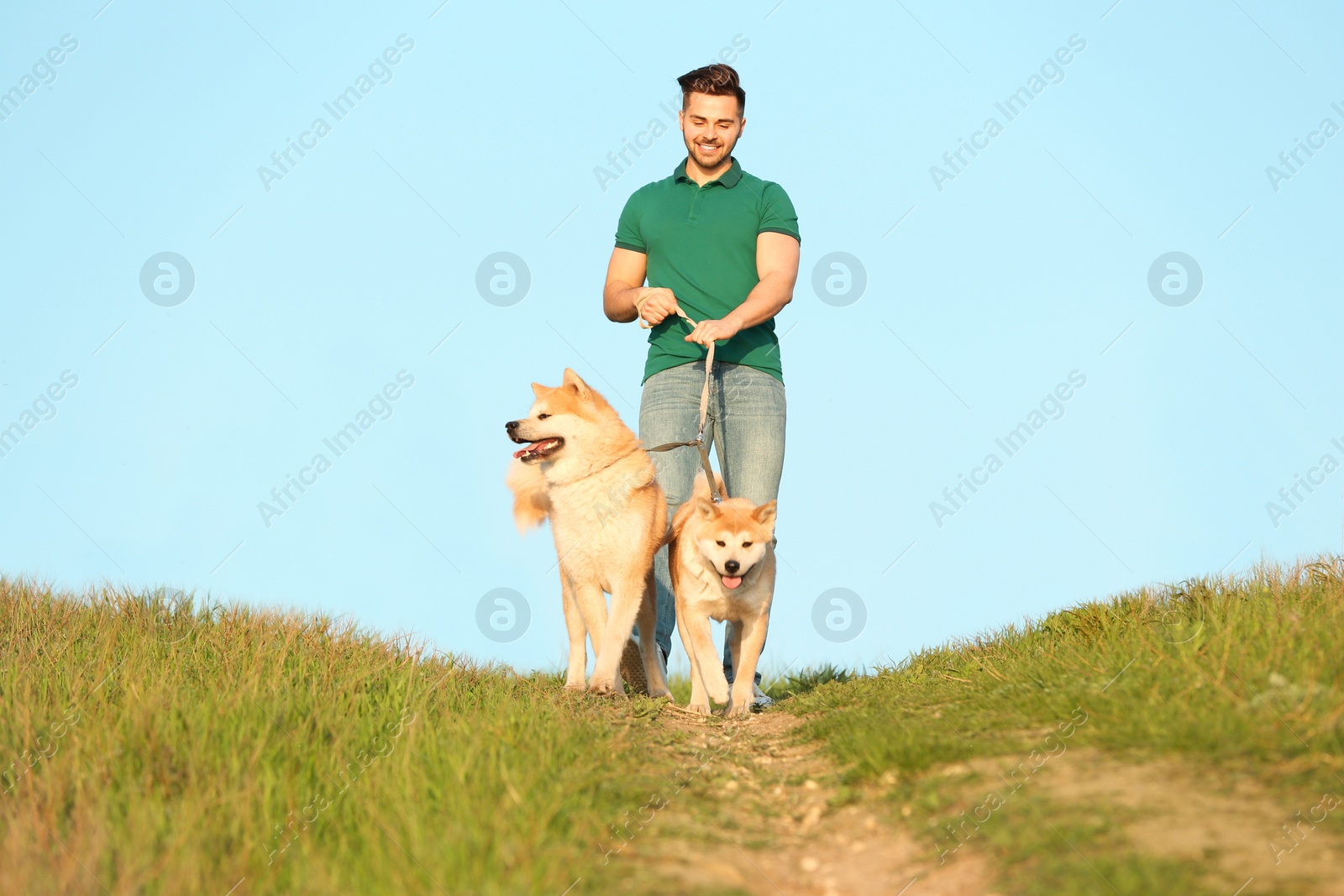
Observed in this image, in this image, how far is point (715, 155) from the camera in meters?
6.22

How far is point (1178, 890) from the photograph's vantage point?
2512 mm

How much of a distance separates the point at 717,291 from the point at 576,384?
104 centimetres

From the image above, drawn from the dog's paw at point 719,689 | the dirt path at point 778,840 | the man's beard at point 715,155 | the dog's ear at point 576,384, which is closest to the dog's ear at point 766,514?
the dog's paw at point 719,689

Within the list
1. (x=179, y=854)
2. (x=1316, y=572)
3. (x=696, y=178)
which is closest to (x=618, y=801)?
(x=179, y=854)

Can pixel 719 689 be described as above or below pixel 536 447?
below

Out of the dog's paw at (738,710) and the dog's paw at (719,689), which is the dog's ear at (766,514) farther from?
the dog's paw at (738,710)

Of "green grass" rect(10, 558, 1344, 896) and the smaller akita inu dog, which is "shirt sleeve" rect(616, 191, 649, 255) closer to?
the smaller akita inu dog

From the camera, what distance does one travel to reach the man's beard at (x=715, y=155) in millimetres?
6215

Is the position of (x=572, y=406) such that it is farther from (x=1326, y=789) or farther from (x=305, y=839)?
(x=1326, y=789)

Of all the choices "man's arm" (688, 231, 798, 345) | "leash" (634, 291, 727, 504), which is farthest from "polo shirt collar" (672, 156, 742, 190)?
"leash" (634, 291, 727, 504)

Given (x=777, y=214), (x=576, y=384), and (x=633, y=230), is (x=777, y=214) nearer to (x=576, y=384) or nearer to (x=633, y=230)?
(x=633, y=230)

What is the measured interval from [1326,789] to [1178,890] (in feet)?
2.35

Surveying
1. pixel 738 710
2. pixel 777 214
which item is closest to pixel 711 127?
pixel 777 214

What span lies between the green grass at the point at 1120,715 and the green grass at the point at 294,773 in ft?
3.30
